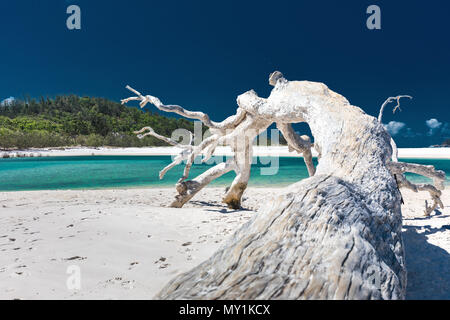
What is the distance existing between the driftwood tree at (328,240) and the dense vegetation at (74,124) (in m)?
51.4

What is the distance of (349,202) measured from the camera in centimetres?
182

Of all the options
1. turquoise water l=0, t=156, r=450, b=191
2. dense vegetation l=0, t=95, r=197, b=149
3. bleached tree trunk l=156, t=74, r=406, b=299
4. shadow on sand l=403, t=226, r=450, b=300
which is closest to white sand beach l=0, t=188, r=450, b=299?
shadow on sand l=403, t=226, r=450, b=300

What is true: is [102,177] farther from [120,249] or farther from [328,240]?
[328,240]

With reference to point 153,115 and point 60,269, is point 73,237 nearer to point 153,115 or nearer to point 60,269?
point 60,269

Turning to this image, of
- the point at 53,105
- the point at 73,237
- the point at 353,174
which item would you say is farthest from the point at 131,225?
the point at 53,105

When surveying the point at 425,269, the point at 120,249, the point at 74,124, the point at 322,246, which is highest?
the point at 74,124

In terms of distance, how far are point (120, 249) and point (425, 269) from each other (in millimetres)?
3409

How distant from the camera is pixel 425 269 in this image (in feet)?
8.90

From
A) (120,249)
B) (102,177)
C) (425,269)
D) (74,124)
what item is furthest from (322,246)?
(74,124)

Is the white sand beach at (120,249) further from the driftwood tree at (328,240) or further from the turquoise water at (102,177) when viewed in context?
the turquoise water at (102,177)

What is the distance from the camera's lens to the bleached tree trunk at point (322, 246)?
1319 millimetres

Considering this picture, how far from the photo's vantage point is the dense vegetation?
147 feet

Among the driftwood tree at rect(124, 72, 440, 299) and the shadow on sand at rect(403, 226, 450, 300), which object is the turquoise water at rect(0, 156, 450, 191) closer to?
the shadow on sand at rect(403, 226, 450, 300)

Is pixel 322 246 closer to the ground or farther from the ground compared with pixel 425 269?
farther from the ground
